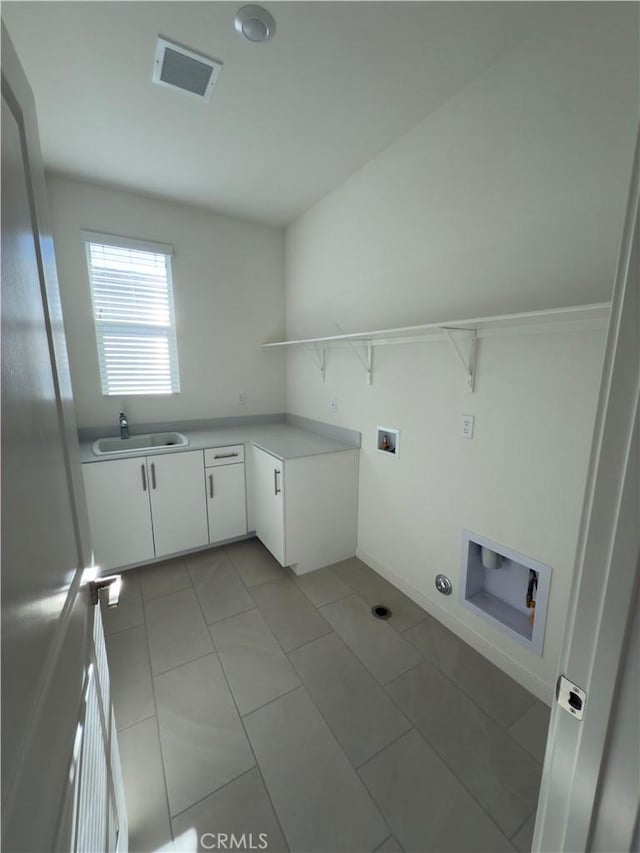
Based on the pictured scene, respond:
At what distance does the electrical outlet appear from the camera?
178cm

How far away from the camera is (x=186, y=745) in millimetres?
1417

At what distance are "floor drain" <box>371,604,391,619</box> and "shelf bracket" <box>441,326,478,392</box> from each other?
56.1 inches

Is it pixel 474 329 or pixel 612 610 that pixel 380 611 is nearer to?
pixel 474 329

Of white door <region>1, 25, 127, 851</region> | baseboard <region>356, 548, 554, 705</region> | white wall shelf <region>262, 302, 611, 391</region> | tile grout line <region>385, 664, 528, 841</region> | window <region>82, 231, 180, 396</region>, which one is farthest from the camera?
window <region>82, 231, 180, 396</region>

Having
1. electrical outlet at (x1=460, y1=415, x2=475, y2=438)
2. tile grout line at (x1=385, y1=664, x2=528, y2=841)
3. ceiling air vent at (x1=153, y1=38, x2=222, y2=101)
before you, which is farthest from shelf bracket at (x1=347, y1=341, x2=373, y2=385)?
tile grout line at (x1=385, y1=664, x2=528, y2=841)

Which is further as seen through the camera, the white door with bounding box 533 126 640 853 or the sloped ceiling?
the sloped ceiling

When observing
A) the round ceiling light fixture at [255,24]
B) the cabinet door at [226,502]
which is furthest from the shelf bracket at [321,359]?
the round ceiling light fixture at [255,24]

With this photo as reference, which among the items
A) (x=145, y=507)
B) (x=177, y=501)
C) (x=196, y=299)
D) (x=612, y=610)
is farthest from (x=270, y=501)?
(x=612, y=610)

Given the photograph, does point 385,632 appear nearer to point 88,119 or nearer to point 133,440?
point 133,440

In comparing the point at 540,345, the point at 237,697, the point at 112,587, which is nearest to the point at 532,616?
the point at 540,345

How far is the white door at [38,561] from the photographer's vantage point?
42 centimetres

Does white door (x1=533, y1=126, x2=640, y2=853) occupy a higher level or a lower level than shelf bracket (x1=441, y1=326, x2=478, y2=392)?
lower

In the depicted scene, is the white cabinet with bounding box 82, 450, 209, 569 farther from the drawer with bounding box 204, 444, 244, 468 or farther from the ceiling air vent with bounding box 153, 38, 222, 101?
the ceiling air vent with bounding box 153, 38, 222, 101

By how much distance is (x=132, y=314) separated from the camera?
2809mm
